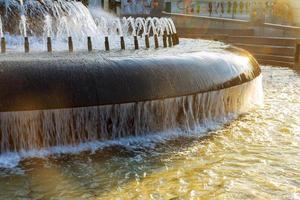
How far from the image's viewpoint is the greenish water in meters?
4.44

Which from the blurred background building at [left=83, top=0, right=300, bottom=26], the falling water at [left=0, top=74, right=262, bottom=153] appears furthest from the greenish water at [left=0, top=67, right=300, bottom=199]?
the blurred background building at [left=83, top=0, right=300, bottom=26]

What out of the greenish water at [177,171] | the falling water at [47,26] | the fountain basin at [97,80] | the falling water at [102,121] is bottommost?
the greenish water at [177,171]

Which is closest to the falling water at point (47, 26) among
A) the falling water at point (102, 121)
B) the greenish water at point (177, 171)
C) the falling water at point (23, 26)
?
the falling water at point (23, 26)

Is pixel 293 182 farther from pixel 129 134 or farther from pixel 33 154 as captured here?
pixel 33 154

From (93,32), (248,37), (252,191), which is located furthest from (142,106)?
(248,37)

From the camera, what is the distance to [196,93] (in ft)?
20.2

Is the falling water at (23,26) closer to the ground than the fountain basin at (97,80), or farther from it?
farther from it

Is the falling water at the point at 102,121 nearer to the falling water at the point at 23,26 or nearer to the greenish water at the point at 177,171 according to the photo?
the greenish water at the point at 177,171

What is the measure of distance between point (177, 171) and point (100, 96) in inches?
49.8

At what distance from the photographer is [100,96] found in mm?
5324

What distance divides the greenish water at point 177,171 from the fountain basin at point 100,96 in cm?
32

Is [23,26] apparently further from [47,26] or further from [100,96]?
[100,96]

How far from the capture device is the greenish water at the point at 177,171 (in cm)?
444

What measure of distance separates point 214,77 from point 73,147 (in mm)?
2279
